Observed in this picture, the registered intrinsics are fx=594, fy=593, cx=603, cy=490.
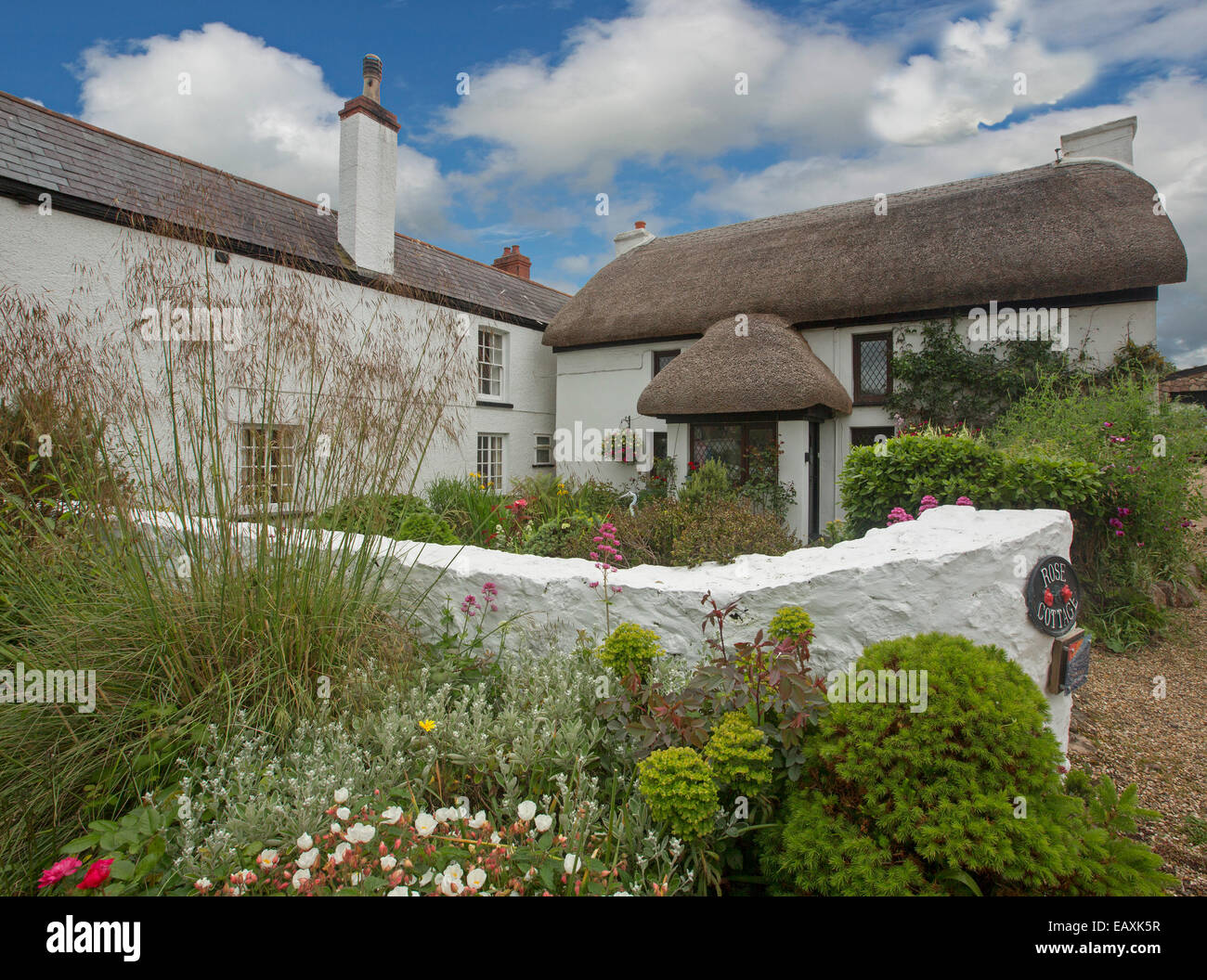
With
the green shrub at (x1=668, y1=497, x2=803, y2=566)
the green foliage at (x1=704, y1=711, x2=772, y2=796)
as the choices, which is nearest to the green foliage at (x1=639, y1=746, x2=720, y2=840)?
the green foliage at (x1=704, y1=711, x2=772, y2=796)

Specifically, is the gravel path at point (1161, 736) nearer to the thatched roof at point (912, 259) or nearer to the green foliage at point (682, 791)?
the green foliage at point (682, 791)

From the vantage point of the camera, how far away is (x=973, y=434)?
884 centimetres

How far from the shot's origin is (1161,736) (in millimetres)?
3512

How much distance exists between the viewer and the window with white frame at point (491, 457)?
41.8 ft

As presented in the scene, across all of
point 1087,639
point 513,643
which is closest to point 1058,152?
point 1087,639

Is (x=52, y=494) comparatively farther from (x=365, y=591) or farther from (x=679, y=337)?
(x=679, y=337)

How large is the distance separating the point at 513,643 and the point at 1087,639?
2798 mm

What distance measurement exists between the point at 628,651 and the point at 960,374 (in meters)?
8.82

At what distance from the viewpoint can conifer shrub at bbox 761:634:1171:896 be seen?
1.55 metres

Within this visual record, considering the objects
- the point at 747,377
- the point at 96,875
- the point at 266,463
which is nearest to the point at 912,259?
the point at 747,377

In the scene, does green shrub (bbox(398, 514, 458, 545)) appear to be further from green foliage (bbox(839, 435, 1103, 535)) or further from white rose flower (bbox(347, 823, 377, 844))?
green foliage (bbox(839, 435, 1103, 535))

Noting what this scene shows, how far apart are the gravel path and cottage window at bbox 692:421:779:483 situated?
5205 millimetres

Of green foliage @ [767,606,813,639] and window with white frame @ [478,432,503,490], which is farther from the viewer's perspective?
window with white frame @ [478,432,503,490]
